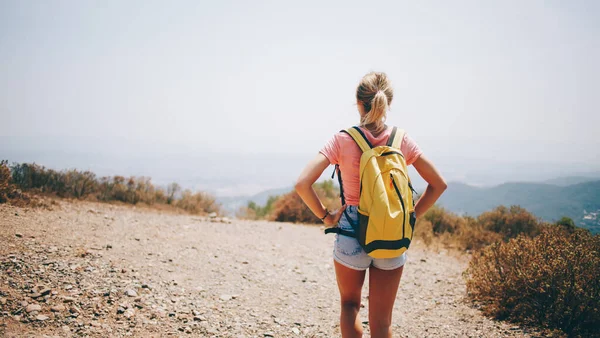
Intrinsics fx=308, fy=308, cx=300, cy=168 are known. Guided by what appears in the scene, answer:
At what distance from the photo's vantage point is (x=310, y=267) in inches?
253

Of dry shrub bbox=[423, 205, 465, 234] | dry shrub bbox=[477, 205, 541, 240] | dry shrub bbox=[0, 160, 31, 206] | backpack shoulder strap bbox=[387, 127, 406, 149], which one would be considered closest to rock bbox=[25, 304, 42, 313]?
backpack shoulder strap bbox=[387, 127, 406, 149]

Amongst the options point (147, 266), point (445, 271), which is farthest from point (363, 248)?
point (445, 271)

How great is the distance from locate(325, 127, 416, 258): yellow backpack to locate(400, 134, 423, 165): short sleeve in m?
0.17

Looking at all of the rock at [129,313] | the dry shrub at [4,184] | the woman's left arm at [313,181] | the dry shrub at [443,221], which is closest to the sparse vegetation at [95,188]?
the dry shrub at [4,184]

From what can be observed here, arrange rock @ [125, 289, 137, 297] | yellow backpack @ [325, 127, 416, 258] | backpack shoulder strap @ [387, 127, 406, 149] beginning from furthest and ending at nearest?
rock @ [125, 289, 137, 297]
backpack shoulder strap @ [387, 127, 406, 149]
yellow backpack @ [325, 127, 416, 258]

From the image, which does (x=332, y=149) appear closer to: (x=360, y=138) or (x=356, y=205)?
(x=360, y=138)

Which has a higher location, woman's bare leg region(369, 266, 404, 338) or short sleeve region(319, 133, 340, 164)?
short sleeve region(319, 133, 340, 164)

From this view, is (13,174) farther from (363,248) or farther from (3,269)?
(363,248)

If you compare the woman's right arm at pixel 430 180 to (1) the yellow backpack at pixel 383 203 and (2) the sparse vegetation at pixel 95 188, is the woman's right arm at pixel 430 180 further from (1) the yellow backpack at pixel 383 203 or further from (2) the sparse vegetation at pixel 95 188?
(2) the sparse vegetation at pixel 95 188

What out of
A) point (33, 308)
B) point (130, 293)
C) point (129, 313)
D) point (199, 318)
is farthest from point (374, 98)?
point (33, 308)

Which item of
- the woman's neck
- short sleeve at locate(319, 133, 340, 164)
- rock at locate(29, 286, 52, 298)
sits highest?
the woman's neck

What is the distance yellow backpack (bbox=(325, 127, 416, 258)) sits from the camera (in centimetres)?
191

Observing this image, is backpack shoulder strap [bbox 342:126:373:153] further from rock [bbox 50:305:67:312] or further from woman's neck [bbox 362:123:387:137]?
rock [bbox 50:305:67:312]

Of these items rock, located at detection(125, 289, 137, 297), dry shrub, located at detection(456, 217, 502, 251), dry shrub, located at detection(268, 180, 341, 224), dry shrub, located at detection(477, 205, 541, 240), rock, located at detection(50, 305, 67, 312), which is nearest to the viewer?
rock, located at detection(50, 305, 67, 312)
